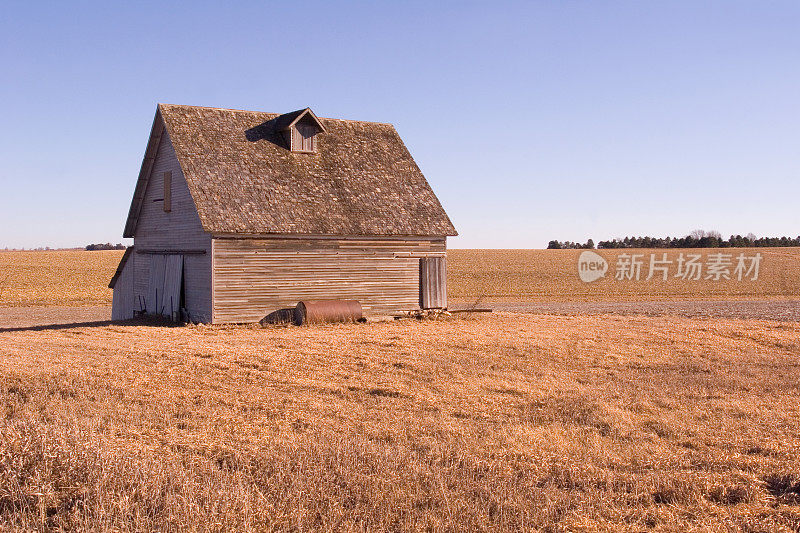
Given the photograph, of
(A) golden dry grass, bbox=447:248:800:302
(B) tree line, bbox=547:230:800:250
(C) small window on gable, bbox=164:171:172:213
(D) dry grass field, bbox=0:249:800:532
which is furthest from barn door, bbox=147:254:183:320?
(B) tree line, bbox=547:230:800:250

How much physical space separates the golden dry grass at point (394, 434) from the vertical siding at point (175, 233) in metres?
4.21

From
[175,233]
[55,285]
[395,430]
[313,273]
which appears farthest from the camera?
[55,285]

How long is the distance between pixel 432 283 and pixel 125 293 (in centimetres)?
1252

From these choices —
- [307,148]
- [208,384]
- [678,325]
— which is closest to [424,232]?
[307,148]

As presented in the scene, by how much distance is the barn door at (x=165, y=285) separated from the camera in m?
26.3

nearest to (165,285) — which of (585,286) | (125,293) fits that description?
(125,293)

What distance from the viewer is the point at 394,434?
10.5m

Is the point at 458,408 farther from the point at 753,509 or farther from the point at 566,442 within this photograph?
the point at 753,509

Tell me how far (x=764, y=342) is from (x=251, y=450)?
18.7 m

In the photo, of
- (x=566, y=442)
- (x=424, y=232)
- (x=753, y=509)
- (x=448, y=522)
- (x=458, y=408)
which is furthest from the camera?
(x=424, y=232)

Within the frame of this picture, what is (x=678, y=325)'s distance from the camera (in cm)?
2720

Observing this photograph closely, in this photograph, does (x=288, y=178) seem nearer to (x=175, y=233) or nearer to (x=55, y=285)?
(x=175, y=233)

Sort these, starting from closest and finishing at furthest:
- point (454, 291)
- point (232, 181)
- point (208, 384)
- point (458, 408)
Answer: point (458, 408) → point (208, 384) → point (232, 181) → point (454, 291)

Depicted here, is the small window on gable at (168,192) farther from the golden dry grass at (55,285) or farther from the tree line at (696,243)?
the tree line at (696,243)
